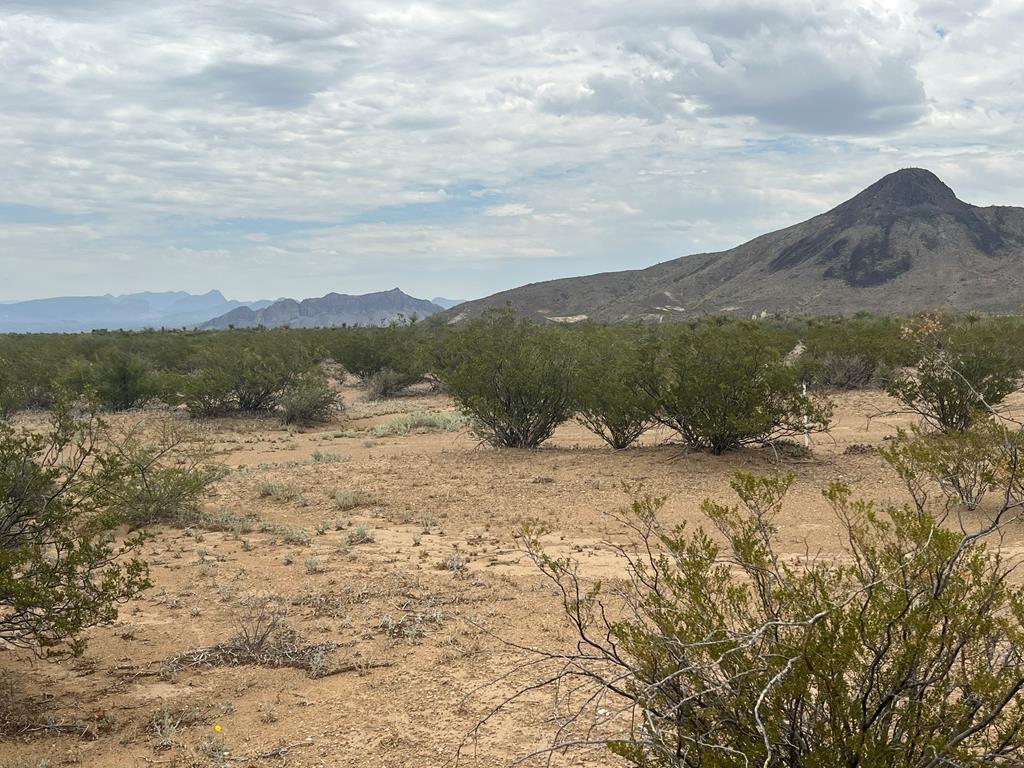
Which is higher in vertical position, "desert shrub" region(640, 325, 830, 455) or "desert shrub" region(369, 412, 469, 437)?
"desert shrub" region(640, 325, 830, 455)

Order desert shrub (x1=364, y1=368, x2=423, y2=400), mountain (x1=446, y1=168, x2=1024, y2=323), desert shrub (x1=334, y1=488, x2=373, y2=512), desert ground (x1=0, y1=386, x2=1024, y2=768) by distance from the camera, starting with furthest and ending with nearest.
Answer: mountain (x1=446, y1=168, x2=1024, y2=323), desert shrub (x1=364, y1=368, x2=423, y2=400), desert shrub (x1=334, y1=488, x2=373, y2=512), desert ground (x1=0, y1=386, x2=1024, y2=768)

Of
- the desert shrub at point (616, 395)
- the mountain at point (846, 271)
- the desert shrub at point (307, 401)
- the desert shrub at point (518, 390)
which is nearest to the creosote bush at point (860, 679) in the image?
the desert shrub at point (616, 395)

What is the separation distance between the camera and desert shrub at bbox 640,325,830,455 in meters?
14.1

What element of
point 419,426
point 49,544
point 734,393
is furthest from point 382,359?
point 49,544

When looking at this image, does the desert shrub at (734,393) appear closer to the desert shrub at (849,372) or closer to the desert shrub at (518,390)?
the desert shrub at (518,390)

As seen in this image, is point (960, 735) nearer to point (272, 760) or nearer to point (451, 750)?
point (451, 750)

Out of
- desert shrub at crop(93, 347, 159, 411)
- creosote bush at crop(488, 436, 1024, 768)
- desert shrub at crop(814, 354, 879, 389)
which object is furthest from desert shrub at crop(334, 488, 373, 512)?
desert shrub at crop(814, 354, 879, 389)

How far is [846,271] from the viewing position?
10344 cm

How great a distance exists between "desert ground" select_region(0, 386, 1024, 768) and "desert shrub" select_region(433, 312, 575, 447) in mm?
1442

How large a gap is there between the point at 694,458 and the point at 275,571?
797cm

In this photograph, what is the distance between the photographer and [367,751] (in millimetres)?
5008

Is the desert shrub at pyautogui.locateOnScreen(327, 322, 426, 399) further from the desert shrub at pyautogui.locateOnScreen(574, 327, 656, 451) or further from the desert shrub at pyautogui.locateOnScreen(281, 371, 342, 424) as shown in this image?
the desert shrub at pyautogui.locateOnScreen(574, 327, 656, 451)

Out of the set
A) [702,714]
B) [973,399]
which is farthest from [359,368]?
[702,714]

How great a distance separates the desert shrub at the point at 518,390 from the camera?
1711cm
